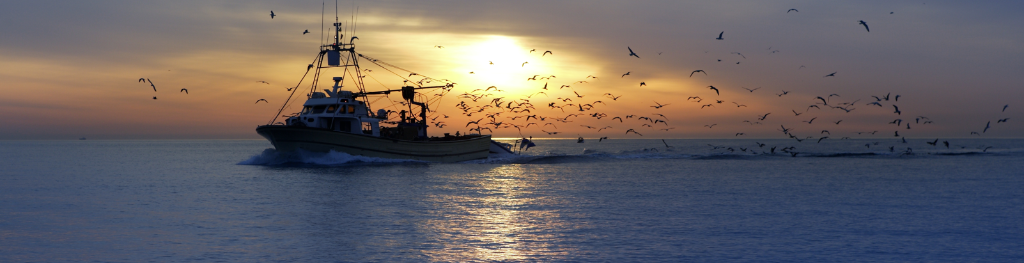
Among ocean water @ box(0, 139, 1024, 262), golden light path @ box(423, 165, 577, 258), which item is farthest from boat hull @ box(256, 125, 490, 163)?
golden light path @ box(423, 165, 577, 258)

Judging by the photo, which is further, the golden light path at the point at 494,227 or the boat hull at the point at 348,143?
the boat hull at the point at 348,143

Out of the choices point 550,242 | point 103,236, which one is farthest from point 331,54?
point 550,242

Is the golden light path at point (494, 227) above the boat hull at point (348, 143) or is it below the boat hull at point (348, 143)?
below

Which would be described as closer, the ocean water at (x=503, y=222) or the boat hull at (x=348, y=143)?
the ocean water at (x=503, y=222)

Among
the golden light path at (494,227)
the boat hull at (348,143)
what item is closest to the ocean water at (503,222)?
the golden light path at (494,227)

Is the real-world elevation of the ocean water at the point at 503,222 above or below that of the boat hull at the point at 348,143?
below

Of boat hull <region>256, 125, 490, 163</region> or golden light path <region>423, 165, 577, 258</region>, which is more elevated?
boat hull <region>256, 125, 490, 163</region>

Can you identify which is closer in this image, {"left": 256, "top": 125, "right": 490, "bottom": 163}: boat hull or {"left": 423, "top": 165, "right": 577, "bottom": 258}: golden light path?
{"left": 423, "top": 165, "right": 577, "bottom": 258}: golden light path

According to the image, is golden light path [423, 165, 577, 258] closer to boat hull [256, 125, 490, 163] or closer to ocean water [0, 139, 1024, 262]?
ocean water [0, 139, 1024, 262]

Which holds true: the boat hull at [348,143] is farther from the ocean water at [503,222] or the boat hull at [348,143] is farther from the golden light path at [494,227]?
the golden light path at [494,227]

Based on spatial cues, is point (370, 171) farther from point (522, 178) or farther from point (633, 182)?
point (633, 182)

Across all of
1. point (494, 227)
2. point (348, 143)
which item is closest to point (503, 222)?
point (494, 227)

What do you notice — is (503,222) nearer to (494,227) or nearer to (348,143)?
(494,227)

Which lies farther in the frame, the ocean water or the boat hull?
the boat hull
